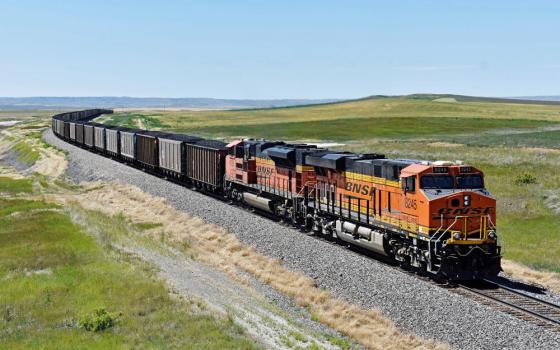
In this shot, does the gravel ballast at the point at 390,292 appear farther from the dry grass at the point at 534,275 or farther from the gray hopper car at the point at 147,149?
the gray hopper car at the point at 147,149

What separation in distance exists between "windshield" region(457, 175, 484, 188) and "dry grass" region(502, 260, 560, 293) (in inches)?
139

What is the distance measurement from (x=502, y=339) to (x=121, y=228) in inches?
793

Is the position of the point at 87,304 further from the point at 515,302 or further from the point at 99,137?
the point at 99,137

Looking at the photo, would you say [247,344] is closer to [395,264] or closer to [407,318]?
[407,318]

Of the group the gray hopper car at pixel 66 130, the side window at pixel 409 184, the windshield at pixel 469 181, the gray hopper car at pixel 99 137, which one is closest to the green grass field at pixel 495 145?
the windshield at pixel 469 181

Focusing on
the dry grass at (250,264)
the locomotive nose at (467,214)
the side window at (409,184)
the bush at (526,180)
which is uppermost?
the side window at (409,184)

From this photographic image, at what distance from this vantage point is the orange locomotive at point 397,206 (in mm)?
21828

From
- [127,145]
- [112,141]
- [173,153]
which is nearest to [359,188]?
[173,153]

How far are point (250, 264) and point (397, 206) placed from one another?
5628 mm

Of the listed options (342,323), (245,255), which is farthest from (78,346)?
(245,255)

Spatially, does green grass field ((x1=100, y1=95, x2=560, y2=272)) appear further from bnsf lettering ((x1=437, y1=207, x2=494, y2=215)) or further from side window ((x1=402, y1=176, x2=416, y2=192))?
side window ((x1=402, y1=176, x2=416, y2=192))

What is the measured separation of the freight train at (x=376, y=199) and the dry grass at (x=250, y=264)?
3.58m

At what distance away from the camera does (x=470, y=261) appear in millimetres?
21797

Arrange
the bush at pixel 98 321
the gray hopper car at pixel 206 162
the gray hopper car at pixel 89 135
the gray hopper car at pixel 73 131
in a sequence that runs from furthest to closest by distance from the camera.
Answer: the gray hopper car at pixel 73 131 → the gray hopper car at pixel 89 135 → the gray hopper car at pixel 206 162 → the bush at pixel 98 321
